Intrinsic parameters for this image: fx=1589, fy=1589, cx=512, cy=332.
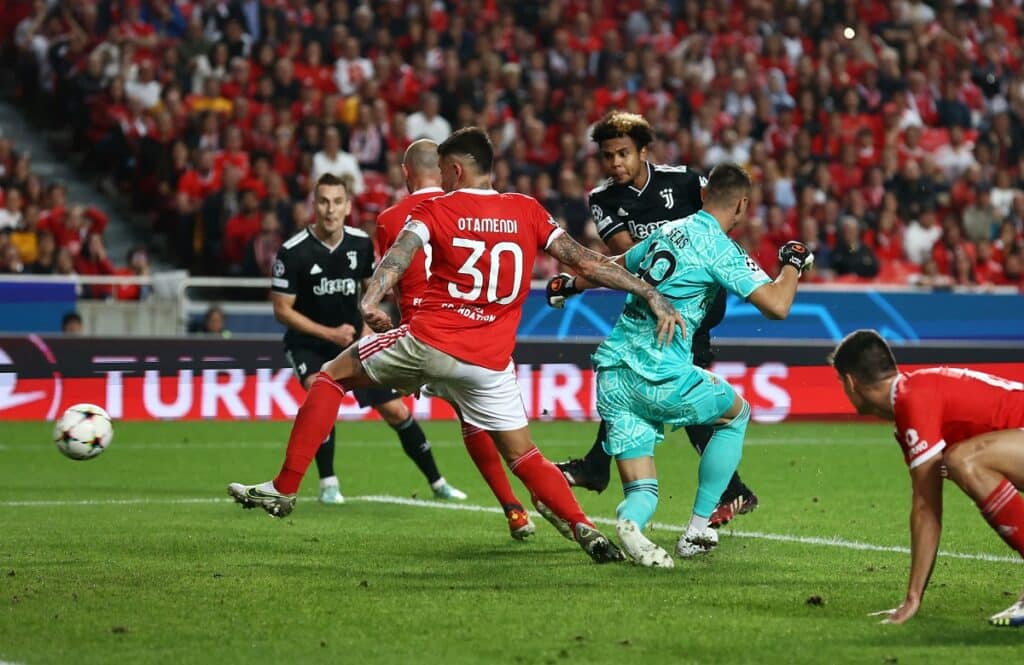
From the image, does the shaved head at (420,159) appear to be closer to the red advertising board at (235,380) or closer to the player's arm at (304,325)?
the player's arm at (304,325)

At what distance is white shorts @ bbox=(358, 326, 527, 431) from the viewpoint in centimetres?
773

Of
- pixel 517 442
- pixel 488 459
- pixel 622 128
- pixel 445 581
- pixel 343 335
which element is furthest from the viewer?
pixel 343 335

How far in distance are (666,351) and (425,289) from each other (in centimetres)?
124

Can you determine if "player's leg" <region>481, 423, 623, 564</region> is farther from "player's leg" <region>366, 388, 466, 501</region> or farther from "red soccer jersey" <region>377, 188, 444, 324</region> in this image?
"player's leg" <region>366, 388, 466, 501</region>

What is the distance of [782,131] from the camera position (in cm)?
2278

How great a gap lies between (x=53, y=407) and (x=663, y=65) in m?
10.9

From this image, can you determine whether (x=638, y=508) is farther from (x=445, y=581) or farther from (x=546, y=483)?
(x=445, y=581)

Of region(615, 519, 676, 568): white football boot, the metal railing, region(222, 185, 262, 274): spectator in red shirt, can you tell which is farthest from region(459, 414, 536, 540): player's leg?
region(222, 185, 262, 274): spectator in red shirt

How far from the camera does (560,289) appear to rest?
826 centimetres

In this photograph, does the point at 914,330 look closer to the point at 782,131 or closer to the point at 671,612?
the point at 782,131

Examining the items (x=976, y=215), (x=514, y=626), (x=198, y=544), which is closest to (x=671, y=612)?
(x=514, y=626)

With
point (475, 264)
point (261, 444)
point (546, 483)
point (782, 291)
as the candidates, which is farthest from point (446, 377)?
point (261, 444)

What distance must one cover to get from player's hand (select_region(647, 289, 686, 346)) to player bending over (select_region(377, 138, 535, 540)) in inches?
45.8

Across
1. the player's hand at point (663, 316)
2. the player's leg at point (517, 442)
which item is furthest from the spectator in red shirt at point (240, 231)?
the player's hand at point (663, 316)
